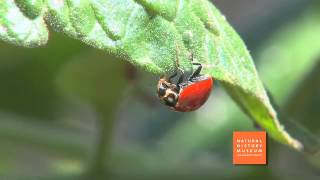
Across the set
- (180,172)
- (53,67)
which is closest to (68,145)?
(53,67)

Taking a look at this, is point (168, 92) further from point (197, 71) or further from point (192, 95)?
point (197, 71)

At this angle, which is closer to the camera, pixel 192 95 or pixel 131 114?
pixel 192 95

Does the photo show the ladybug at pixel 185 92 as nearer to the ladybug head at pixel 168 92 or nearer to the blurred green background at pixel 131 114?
the ladybug head at pixel 168 92

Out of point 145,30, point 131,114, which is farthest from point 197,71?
point 131,114

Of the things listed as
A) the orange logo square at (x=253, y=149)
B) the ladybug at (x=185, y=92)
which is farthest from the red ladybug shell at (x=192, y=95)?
the orange logo square at (x=253, y=149)

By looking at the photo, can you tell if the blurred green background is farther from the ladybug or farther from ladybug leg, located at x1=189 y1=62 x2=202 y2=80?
ladybug leg, located at x1=189 y1=62 x2=202 y2=80

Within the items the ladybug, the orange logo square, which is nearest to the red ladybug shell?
the ladybug
